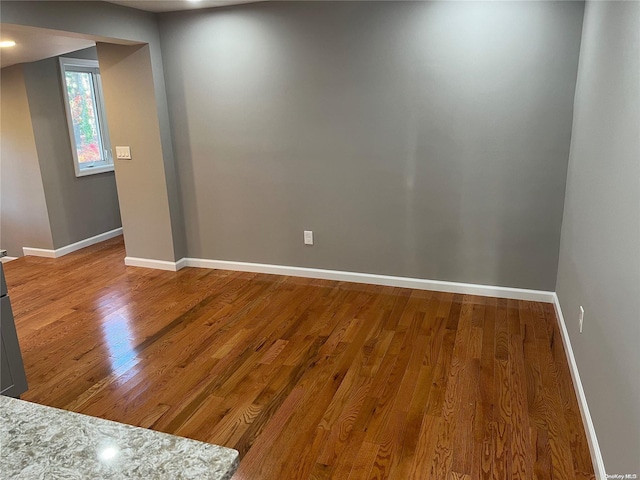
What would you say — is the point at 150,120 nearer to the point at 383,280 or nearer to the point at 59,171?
the point at 59,171

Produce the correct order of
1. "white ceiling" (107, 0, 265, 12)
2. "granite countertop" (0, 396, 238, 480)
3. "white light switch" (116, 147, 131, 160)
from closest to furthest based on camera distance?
"granite countertop" (0, 396, 238, 480) < "white ceiling" (107, 0, 265, 12) < "white light switch" (116, 147, 131, 160)

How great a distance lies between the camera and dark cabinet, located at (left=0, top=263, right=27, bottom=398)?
86.1 inches

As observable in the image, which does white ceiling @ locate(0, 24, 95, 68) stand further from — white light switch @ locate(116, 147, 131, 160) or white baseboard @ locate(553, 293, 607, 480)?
white baseboard @ locate(553, 293, 607, 480)

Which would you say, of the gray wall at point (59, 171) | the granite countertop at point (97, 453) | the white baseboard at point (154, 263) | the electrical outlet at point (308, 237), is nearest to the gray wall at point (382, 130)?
the electrical outlet at point (308, 237)

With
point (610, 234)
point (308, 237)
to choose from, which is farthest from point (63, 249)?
point (610, 234)

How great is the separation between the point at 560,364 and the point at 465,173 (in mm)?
1445

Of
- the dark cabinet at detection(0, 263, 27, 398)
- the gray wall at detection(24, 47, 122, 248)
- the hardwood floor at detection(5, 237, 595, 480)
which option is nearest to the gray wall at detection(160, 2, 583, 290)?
the hardwood floor at detection(5, 237, 595, 480)

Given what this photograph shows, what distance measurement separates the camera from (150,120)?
4035 millimetres

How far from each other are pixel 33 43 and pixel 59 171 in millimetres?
1722

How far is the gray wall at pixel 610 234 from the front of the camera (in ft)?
4.95

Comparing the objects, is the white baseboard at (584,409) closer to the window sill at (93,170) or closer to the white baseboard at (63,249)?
the white baseboard at (63,249)

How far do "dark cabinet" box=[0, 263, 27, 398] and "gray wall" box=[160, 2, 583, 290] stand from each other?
2.17 metres

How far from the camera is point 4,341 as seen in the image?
2.19m

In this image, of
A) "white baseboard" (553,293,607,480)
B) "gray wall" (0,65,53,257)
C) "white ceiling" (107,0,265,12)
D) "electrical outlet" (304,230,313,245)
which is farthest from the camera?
"gray wall" (0,65,53,257)
